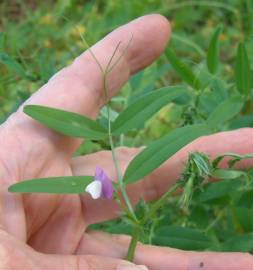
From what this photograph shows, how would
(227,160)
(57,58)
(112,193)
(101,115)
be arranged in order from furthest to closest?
1. (57,58)
2. (101,115)
3. (227,160)
4. (112,193)

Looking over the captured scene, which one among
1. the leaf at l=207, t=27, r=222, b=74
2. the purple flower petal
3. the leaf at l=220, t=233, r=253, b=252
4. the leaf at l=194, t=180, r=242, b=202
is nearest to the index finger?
the leaf at l=207, t=27, r=222, b=74

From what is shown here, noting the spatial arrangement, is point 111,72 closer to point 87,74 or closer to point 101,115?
point 87,74

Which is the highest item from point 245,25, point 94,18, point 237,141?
point 237,141

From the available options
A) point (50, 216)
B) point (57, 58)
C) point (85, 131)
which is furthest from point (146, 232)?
point (57, 58)

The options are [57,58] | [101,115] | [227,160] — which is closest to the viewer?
[227,160]

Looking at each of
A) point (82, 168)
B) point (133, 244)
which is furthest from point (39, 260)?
point (82, 168)

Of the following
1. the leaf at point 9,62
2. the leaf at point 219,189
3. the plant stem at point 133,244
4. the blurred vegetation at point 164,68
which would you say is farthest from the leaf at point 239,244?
the leaf at point 9,62

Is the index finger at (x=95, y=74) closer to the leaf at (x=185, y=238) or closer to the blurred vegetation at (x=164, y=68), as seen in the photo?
the blurred vegetation at (x=164, y=68)

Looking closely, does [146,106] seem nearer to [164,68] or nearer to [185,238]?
[185,238]
